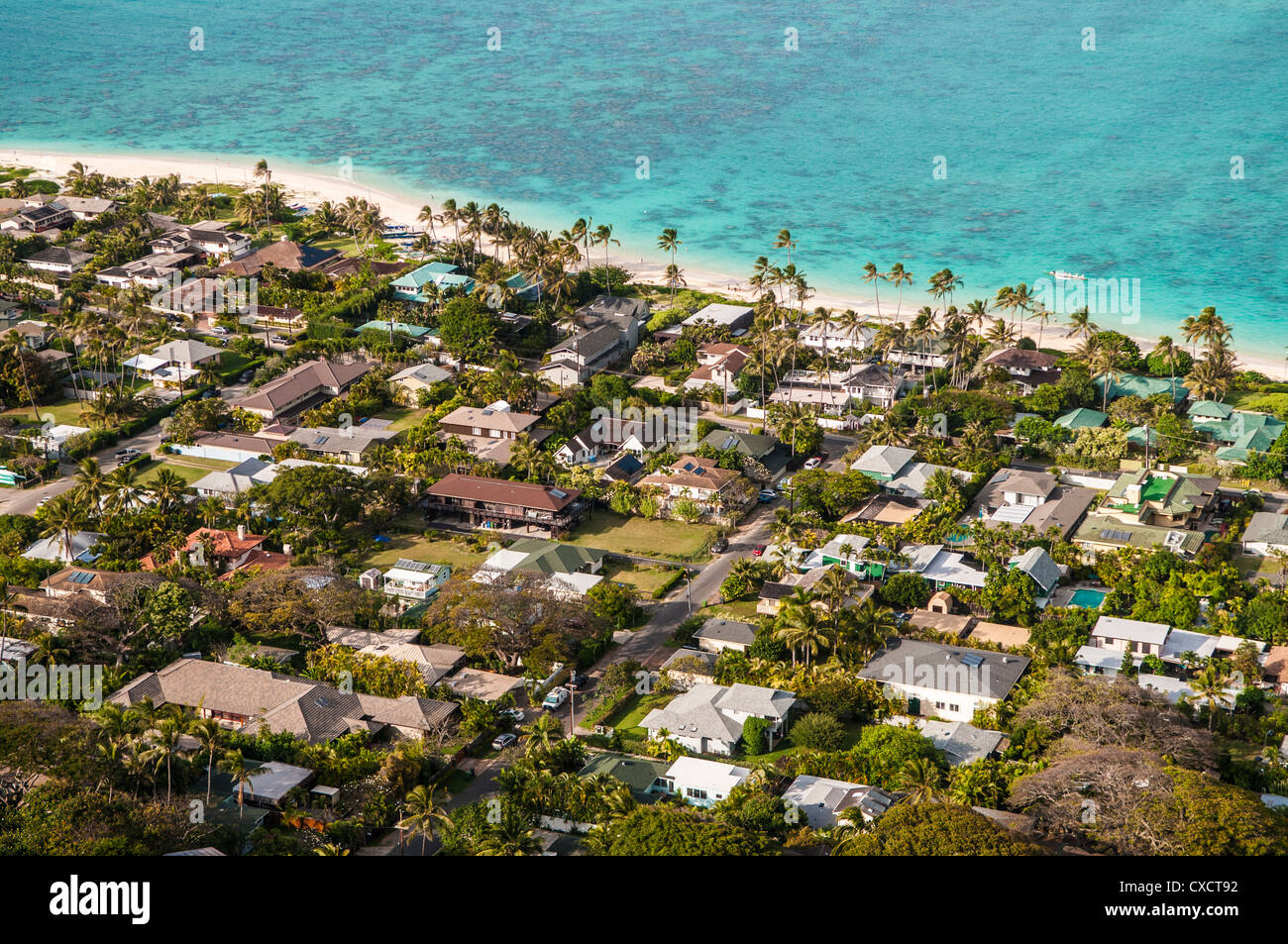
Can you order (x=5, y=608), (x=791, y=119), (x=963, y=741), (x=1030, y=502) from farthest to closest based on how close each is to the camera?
1. (x=791, y=119)
2. (x=1030, y=502)
3. (x=5, y=608)
4. (x=963, y=741)

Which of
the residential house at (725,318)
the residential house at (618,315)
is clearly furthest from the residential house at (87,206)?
the residential house at (725,318)

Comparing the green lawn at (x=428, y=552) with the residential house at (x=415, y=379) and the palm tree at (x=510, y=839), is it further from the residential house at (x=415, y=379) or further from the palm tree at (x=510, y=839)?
the palm tree at (x=510, y=839)

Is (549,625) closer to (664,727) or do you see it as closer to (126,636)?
(664,727)

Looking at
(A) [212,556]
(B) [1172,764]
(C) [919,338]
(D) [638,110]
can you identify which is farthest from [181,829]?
(D) [638,110]

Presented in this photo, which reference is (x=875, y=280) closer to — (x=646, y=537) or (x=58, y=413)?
(x=646, y=537)

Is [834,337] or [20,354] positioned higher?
[834,337]

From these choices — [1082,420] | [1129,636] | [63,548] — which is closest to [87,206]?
[63,548]
